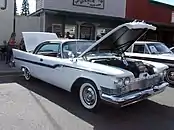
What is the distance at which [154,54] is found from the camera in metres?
8.98

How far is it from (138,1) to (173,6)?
401 centimetres

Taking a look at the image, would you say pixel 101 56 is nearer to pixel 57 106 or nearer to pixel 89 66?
pixel 89 66

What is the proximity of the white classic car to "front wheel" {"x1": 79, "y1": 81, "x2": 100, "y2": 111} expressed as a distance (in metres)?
3.97

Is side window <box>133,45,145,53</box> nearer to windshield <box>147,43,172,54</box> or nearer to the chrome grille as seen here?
windshield <box>147,43,172,54</box>

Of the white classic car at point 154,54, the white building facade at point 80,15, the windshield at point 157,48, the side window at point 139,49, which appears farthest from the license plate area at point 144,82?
the white building facade at point 80,15

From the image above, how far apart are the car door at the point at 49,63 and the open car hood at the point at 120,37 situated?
0.83 meters

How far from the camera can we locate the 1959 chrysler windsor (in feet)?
15.5

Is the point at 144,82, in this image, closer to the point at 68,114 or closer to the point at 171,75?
the point at 68,114

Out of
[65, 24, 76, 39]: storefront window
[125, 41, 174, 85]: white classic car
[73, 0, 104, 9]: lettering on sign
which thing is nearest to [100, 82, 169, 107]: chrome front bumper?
[125, 41, 174, 85]: white classic car

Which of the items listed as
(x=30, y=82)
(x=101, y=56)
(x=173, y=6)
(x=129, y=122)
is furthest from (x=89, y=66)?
(x=173, y=6)

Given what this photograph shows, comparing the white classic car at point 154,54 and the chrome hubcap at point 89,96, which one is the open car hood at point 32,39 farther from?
the chrome hubcap at point 89,96

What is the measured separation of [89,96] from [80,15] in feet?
36.8

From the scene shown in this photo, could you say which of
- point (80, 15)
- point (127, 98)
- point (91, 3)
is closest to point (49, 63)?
point (127, 98)

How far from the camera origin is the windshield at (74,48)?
6141 millimetres
